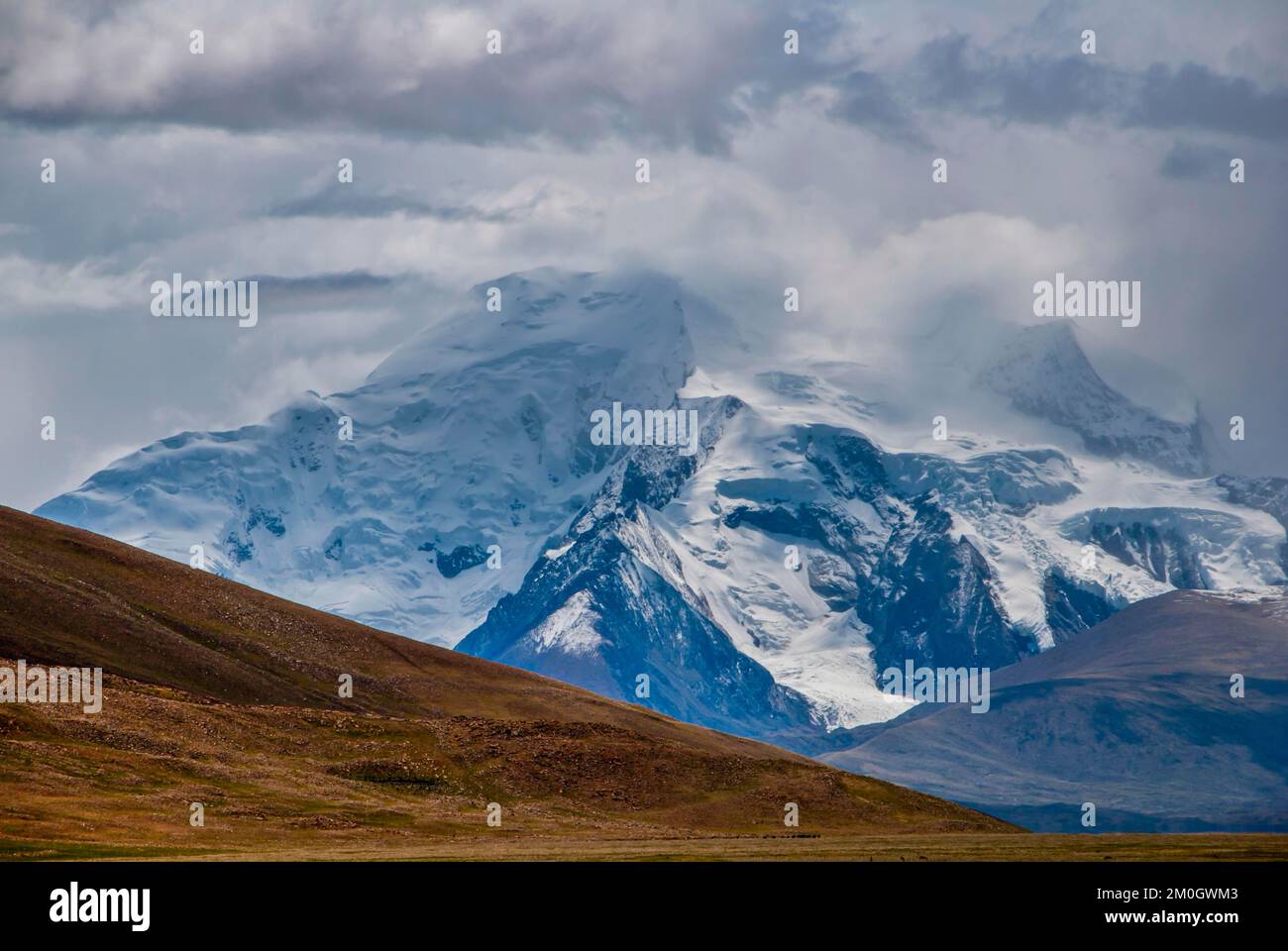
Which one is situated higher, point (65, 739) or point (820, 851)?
point (65, 739)
